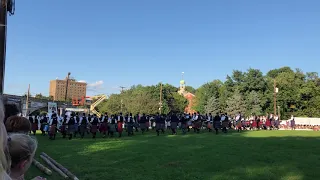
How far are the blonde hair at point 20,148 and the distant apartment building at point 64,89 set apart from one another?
4782 inches

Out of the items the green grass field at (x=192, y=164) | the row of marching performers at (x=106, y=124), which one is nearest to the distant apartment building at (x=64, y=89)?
the row of marching performers at (x=106, y=124)

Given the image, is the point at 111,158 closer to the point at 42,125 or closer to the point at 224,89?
the point at 42,125

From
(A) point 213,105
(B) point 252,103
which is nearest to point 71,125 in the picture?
(B) point 252,103

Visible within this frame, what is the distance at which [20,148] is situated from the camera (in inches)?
96.0

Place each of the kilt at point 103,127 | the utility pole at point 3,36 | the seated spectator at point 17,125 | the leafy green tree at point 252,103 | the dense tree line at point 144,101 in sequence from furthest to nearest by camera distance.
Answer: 1. the dense tree line at point 144,101
2. the leafy green tree at point 252,103
3. the kilt at point 103,127
4. the utility pole at point 3,36
5. the seated spectator at point 17,125

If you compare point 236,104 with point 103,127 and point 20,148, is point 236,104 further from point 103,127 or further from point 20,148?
point 20,148

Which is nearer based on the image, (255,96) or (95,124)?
(95,124)

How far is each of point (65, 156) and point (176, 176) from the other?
238 inches

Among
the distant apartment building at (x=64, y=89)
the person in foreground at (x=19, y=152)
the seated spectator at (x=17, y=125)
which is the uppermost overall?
the distant apartment building at (x=64, y=89)

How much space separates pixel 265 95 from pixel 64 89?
288 ft

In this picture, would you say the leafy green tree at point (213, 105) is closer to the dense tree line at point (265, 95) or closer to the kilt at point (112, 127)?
the dense tree line at point (265, 95)

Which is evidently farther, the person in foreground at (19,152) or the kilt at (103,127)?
the kilt at (103,127)

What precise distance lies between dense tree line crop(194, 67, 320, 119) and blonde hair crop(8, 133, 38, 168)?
60.1m

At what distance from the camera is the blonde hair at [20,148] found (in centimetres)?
242
